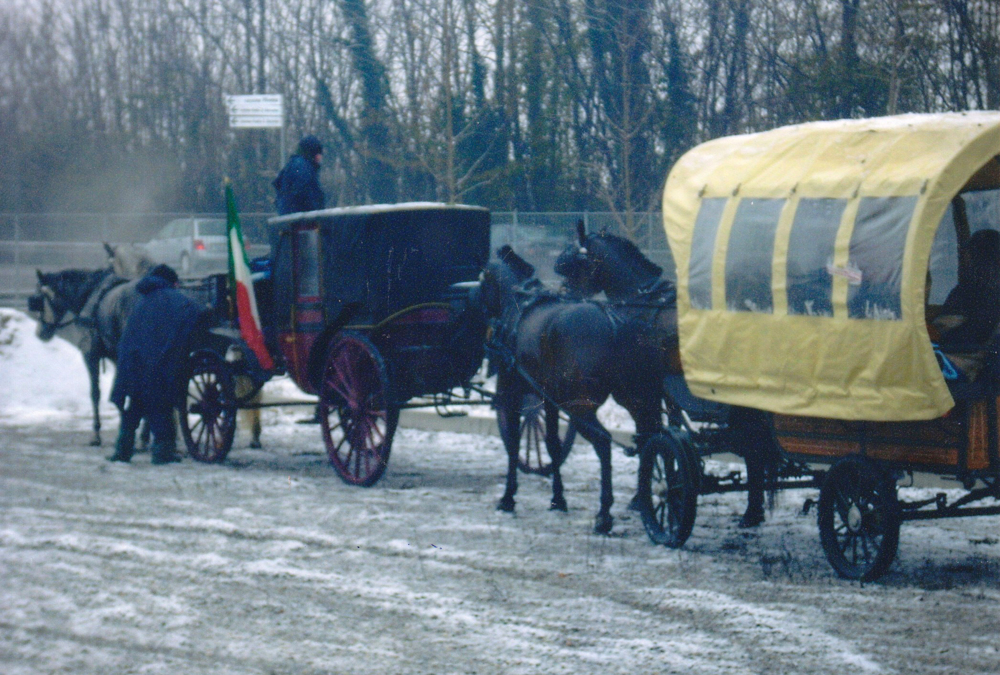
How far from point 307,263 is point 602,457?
3.89 meters

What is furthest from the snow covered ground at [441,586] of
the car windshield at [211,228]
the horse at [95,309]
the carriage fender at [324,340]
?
the car windshield at [211,228]

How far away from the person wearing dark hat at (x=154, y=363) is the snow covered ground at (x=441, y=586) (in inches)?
44.4

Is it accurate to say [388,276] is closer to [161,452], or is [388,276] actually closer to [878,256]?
[161,452]

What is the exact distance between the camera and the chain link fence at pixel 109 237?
25.9 metres

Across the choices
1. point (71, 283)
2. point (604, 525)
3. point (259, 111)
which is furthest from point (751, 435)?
point (259, 111)

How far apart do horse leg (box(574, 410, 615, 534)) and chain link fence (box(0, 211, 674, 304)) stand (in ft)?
49.7

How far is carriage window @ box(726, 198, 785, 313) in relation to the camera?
723 cm

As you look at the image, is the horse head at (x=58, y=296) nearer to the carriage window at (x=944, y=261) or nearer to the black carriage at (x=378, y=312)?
the black carriage at (x=378, y=312)

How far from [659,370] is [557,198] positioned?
24563 mm

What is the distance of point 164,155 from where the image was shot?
4412cm

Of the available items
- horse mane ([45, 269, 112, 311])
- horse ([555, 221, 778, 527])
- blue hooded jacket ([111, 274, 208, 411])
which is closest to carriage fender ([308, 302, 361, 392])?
blue hooded jacket ([111, 274, 208, 411])

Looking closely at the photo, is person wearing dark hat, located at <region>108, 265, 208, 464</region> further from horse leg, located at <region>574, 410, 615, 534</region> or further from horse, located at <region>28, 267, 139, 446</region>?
horse leg, located at <region>574, 410, 615, 534</region>

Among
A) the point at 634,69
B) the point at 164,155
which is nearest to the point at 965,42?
the point at 634,69

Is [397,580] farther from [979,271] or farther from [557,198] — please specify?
[557,198]
